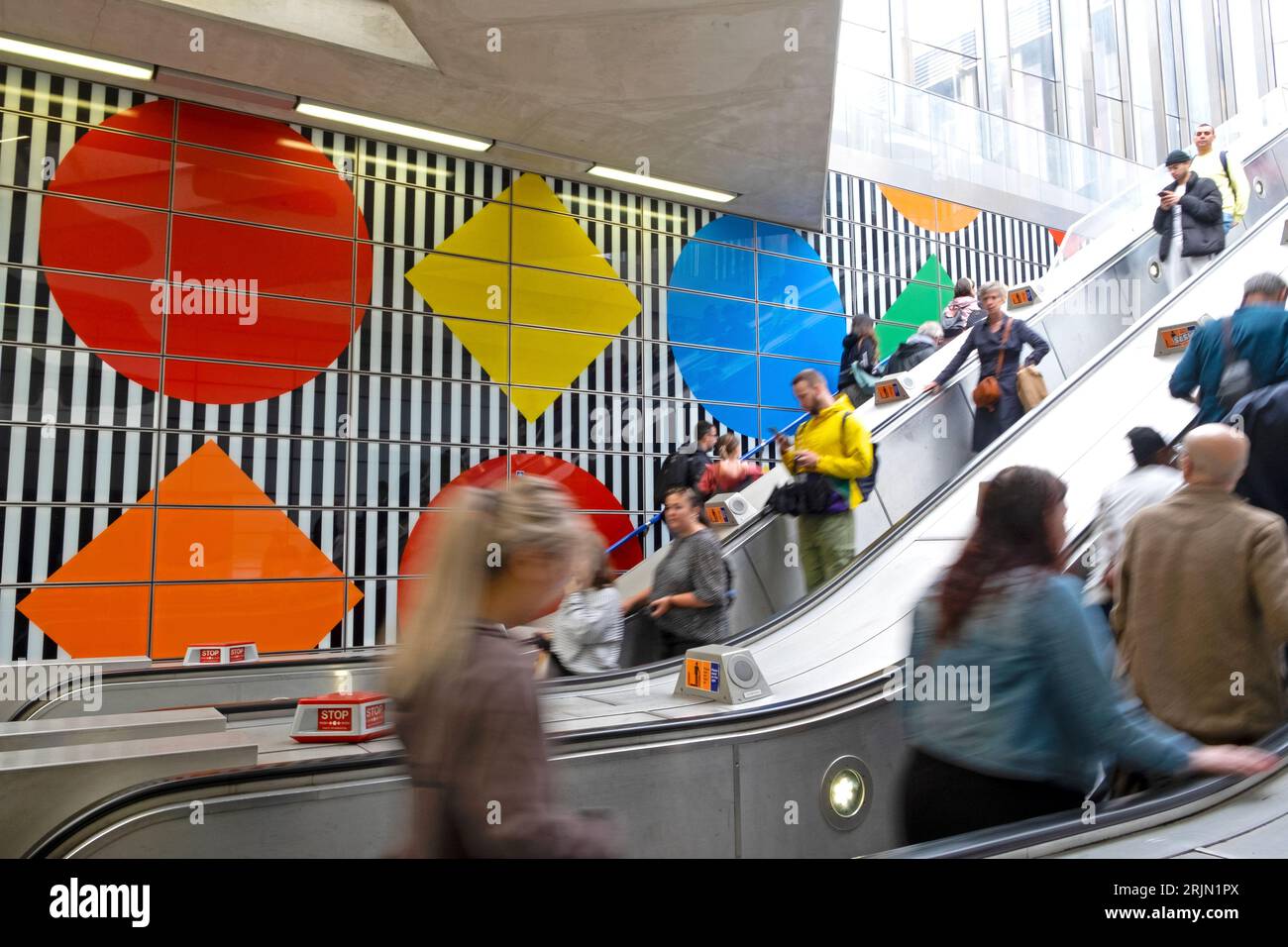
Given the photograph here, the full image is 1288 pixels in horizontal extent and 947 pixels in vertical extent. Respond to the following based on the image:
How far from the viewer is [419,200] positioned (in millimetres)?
9586

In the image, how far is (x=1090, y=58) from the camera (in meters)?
17.0

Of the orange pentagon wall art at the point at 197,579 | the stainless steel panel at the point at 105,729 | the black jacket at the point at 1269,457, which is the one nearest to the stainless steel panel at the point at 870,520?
the black jacket at the point at 1269,457

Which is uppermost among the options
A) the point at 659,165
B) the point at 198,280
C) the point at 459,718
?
the point at 659,165

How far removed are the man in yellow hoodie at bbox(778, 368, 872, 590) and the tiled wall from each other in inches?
186

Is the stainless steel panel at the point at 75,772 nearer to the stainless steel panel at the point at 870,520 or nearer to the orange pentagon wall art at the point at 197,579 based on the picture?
the stainless steel panel at the point at 870,520

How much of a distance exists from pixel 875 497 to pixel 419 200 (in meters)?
5.84

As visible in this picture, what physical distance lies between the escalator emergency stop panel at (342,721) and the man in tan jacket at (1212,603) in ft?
8.34

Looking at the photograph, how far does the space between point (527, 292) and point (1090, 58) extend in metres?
13.3

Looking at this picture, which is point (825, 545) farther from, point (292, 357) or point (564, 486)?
point (292, 357)

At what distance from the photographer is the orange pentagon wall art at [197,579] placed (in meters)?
7.68

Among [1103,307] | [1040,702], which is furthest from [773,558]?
[1040,702]
